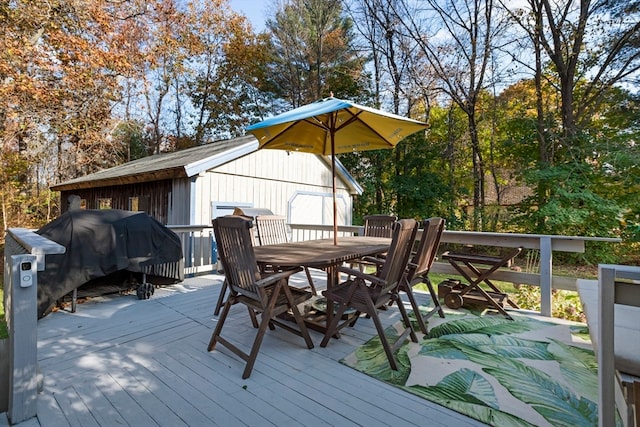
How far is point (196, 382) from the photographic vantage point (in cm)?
213

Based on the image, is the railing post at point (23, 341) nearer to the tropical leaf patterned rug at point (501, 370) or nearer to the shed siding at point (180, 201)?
the tropical leaf patterned rug at point (501, 370)

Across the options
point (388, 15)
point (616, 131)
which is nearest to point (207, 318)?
point (616, 131)

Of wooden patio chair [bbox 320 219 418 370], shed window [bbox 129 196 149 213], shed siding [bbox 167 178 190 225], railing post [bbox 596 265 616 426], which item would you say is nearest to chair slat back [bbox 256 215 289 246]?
wooden patio chair [bbox 320 219 418 370]

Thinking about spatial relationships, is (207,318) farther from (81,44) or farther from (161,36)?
(161,36)

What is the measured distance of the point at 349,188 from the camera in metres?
10.8

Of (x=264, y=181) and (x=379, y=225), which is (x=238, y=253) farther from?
(x=264, y=181)

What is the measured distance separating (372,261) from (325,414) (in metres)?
1.51

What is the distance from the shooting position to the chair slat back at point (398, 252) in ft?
8.03

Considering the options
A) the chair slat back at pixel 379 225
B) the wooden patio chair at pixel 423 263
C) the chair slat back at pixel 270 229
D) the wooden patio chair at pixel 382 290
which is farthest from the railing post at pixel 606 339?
the chair slat back at pixel 379 225

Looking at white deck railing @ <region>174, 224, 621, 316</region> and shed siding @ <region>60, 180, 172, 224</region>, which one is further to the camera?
shed siding @ <region>60, 180, 172, 224</region>

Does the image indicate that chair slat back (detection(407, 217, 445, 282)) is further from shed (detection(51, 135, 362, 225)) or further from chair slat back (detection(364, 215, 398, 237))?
shed (detection(51, 135, 362, 225))

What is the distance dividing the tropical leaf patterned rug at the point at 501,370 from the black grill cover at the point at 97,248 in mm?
2795

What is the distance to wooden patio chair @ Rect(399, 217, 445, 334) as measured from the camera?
9.75ft

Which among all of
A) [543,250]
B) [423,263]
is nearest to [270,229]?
[423,263]
